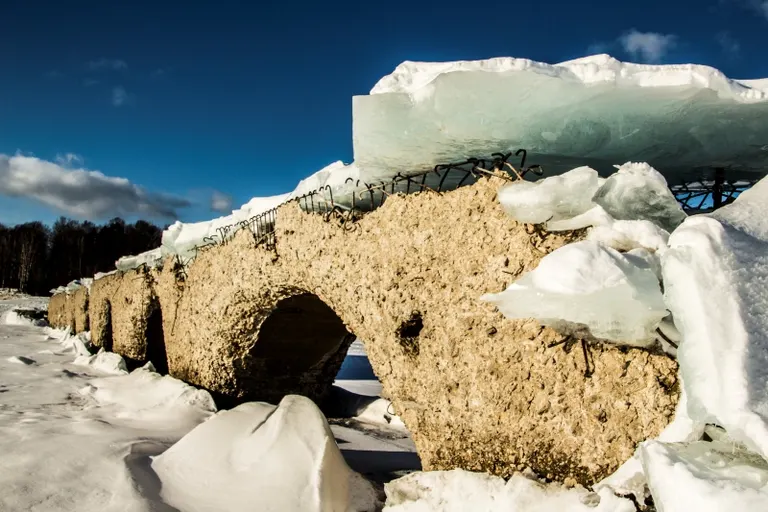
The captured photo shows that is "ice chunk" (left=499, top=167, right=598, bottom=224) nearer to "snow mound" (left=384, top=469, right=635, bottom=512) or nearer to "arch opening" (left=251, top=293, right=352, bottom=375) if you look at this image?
"snow mound" (left=384, top=469, right=635, bottom=512)

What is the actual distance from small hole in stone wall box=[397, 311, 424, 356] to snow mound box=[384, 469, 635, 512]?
1.90 feet

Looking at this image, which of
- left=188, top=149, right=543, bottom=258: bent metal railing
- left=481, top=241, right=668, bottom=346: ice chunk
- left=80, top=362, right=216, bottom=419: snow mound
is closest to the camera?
left=481, top=241, right=668, bottom=346: ice chunk

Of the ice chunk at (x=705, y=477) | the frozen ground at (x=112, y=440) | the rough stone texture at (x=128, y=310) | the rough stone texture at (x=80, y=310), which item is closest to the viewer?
the ice chunk at (x=705, y=477)

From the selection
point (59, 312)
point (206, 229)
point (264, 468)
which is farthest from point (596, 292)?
point (59, 312)

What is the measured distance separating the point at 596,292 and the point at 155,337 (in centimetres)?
715

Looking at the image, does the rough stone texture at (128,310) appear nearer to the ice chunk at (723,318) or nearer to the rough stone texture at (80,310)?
the rough stone texture at (80,310)

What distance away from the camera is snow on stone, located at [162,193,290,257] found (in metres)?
4.27

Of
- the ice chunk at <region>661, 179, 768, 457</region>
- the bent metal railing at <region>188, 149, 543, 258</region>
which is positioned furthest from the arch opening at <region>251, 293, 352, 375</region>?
the ice chunk at <region>661, 179, 768, 457</region>

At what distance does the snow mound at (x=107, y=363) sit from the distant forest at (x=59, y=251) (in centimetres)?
2920

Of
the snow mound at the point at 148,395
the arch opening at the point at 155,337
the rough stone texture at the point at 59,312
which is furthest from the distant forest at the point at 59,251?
the snow mound at the point at 148,395

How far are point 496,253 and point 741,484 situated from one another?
1.12 meters

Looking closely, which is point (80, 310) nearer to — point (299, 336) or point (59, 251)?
point (299, 336)

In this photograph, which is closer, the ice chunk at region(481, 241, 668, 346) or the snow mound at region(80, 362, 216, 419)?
the ice chunk at region(481, 241, 668, 346)

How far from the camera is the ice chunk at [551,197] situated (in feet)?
5.31
